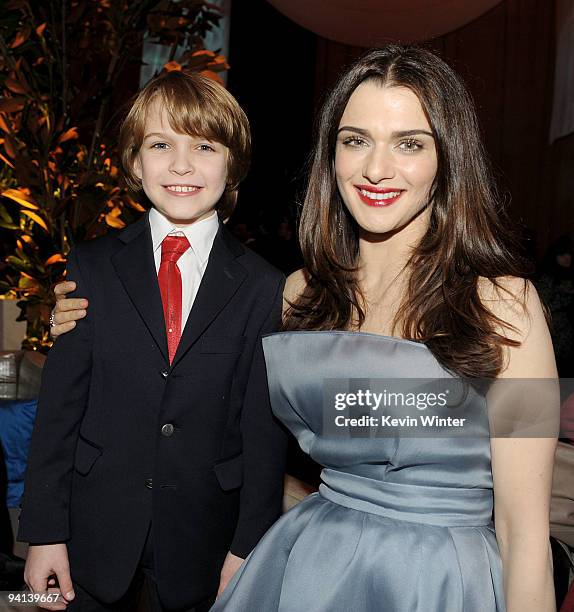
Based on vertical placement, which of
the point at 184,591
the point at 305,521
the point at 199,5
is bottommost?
the point at 184,591

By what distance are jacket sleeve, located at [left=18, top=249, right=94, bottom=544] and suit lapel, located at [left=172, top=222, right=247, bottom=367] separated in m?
0.19

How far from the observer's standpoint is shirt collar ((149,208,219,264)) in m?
1.58

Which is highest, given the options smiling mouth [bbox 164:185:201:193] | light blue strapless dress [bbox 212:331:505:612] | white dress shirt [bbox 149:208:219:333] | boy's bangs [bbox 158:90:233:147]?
boy's bangs [bbox 158:90:233:147]

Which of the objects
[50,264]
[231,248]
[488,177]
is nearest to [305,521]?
[231,248]

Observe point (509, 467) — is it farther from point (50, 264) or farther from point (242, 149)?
point (50, 264)

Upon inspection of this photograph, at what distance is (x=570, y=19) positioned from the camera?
16.6 feet

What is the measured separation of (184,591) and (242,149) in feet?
2.93

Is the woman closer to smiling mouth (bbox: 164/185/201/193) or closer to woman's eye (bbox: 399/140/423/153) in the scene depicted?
woman's eye (bbox: 399/140/423/153)

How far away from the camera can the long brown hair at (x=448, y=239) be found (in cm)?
129

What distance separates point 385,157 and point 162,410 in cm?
62

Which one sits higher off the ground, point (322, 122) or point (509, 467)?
point (322, 122)

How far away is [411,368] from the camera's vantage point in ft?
4.31

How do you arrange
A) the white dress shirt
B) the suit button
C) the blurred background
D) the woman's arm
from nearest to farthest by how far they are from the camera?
1. the woman's arm
2. the suit button
3. the white dress shirt
4. the blurred background

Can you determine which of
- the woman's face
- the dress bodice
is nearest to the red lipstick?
the woman's face
